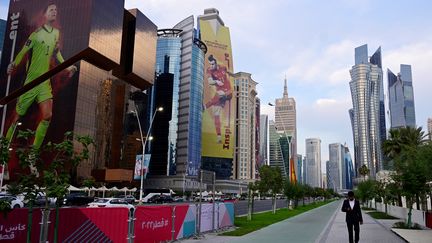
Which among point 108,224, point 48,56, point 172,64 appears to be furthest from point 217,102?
point 108,224

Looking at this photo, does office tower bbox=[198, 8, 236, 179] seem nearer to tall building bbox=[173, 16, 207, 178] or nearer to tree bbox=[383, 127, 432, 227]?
tall building bbox=[173, 16, 207, 178]

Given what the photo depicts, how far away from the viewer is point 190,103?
6009 inches

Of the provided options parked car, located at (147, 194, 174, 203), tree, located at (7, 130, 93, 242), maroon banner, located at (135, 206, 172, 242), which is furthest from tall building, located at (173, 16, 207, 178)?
tree, located at (7, 130, 93, 242)

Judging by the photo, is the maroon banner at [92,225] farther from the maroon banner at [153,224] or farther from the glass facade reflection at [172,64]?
the glass facade reflection at [172,64]

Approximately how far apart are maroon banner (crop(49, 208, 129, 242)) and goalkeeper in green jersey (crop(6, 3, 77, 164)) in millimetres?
81988

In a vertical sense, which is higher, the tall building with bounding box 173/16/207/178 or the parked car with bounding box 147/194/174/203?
the tall building with bounding box 173/16/207/178

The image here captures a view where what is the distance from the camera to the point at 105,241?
11320 mm

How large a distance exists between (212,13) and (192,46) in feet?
157

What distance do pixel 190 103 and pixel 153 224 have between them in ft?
457

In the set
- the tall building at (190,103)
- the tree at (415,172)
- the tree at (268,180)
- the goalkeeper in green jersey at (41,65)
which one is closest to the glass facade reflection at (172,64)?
the tall building at (190,103)

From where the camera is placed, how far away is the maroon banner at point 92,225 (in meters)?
9.94

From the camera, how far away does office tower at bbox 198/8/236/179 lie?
6845 inches

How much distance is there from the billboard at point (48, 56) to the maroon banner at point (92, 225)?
7737 cm

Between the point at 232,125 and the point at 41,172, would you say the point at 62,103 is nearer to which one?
the point at 41,172
